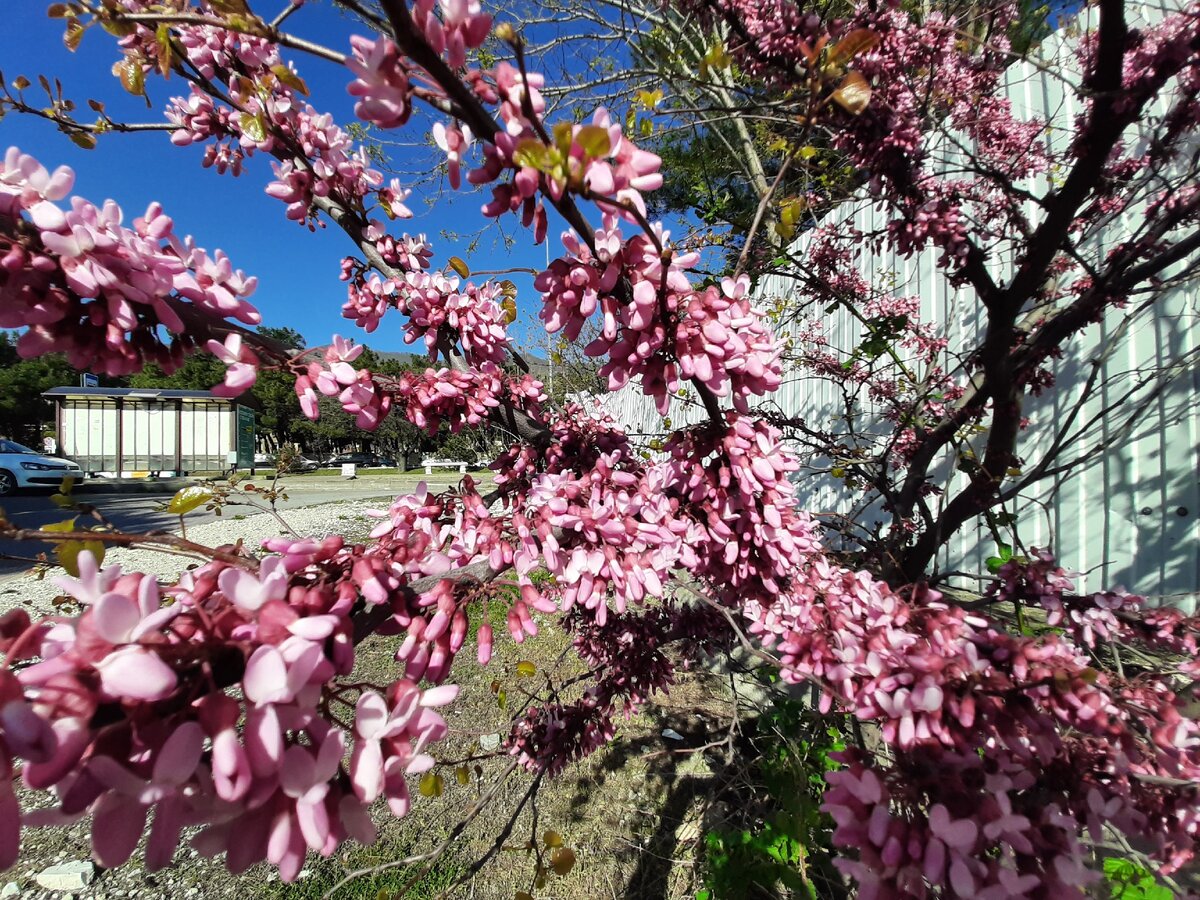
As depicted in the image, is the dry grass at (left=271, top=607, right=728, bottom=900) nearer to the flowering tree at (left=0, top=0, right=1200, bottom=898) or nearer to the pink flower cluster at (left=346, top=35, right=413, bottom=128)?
the flowering tree at (left=0, top=0, right=1200, bottom=898)

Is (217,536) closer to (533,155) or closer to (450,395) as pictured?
(450,395)

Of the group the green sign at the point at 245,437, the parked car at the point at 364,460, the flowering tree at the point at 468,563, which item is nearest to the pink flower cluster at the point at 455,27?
the flowering tree at the point at 468,563

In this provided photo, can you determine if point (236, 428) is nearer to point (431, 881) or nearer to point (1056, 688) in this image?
point (431, 881)

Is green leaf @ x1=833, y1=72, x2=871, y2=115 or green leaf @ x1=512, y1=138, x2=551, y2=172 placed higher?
green leaf @ x1=833, y1=72, x2=871, y2=115

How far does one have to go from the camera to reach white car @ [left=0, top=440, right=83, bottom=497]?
37.2 feet

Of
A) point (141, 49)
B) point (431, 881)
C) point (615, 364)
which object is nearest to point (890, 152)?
point (615, 364)

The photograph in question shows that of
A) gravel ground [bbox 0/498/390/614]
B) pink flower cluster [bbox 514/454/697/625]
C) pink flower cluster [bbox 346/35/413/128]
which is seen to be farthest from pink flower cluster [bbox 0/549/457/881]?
gravel ground [bbox 0/498/390/614]

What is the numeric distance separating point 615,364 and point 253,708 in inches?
28.0

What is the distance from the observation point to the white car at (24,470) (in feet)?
37.2

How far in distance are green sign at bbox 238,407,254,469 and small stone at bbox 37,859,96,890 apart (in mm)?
16321

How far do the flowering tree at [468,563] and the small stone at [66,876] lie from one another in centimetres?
213

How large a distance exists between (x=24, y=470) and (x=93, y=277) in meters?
16.6

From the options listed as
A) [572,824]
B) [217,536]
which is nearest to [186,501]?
[572,824]

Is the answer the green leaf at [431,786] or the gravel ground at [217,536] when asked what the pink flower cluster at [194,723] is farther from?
the gravel ground at [217,536]
